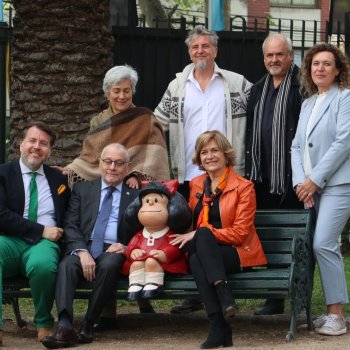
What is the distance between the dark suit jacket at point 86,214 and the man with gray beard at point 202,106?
0.59 m

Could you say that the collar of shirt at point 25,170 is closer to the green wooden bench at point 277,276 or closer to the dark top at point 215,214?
the green wooden bench at point 277,276

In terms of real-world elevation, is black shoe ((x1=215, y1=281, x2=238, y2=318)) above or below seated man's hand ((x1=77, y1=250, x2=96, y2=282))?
below

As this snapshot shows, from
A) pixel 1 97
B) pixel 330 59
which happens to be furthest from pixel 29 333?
pixel 330 59

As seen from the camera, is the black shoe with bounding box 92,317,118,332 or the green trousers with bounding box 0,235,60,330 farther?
→ the black shoe with bounding box 92,317,118,332

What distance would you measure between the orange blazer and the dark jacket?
0.60m

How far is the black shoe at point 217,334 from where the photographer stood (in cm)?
713

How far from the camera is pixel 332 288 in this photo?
25.1 feet

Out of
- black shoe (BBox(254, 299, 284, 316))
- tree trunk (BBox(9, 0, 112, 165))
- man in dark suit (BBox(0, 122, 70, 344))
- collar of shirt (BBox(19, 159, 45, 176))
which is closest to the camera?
man in dark suit (BBox(0, 122, 70, 344))

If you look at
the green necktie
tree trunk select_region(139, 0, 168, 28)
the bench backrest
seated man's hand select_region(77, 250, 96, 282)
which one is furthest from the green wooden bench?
tree trunk select_region(139, 0, 168, 28)

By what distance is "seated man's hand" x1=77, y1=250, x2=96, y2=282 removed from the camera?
293 inches

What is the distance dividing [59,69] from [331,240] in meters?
3.47

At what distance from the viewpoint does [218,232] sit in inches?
291

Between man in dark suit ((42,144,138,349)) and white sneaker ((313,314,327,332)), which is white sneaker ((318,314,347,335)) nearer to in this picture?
white sneaker ((313,314,327,332))

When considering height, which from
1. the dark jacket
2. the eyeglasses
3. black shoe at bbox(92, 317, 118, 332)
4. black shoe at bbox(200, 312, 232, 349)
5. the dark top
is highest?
the dark jacket
